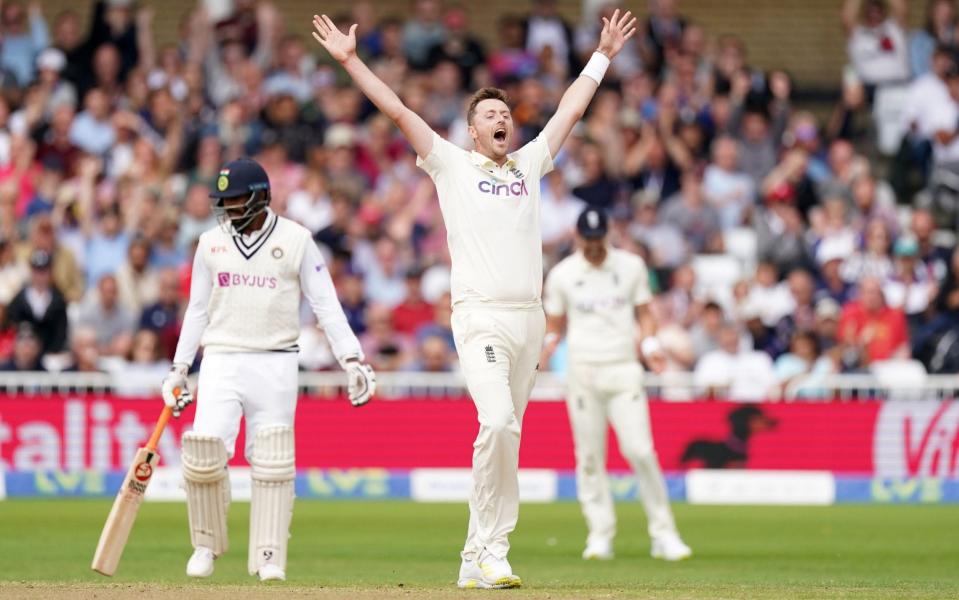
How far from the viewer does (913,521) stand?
54.1 ft

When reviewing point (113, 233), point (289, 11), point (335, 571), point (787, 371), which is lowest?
point (335, 571)

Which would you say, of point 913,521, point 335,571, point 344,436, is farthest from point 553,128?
point 344,436

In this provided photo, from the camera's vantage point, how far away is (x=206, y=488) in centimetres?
1051

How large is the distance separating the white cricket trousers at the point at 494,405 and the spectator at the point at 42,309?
33.8 feet

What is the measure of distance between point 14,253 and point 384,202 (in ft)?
13.3

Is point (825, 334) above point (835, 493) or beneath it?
above

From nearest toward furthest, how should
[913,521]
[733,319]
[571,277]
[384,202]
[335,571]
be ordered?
1. [335,571]
2. [571,277]
3. [913,521]
4. [733,319]
5. [384,202]

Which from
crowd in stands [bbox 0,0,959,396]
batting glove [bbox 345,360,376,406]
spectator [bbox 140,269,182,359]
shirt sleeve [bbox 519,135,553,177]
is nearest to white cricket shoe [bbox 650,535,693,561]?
batting glove [bbox 345,360,376,406]

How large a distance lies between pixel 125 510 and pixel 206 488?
46 cm

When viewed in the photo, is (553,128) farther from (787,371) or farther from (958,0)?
(958,0)

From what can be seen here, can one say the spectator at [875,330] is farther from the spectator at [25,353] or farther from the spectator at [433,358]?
the spectator at [25,353]

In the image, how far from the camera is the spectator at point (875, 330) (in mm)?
19344

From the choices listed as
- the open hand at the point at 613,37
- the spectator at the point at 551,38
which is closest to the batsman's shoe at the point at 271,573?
the open hand at the point at 613,37

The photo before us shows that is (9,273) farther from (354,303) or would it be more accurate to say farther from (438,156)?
(438,156)
